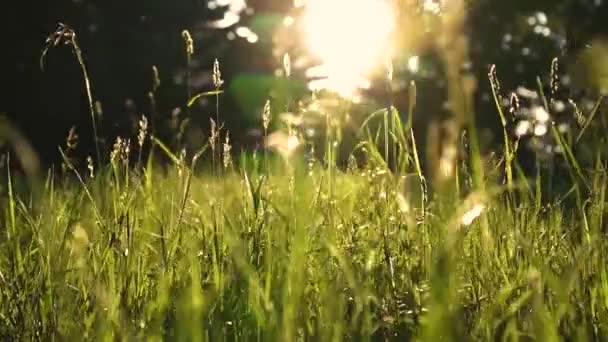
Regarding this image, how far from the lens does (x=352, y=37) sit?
105 inches

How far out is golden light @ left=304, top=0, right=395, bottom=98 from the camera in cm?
228

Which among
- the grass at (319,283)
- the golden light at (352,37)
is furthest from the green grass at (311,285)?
the golden light at (352,37)

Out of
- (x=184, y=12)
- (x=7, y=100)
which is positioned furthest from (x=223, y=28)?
(x=7, y=100)

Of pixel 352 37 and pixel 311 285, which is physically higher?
pixel 352 37

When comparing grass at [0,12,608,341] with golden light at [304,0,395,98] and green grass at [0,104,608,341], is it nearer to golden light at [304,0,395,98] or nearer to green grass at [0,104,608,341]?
green grass at [0,104,608,341]

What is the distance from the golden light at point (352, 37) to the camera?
228 centimetres

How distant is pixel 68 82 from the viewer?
41.7ft

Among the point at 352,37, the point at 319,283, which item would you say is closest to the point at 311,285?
the point at 319,283

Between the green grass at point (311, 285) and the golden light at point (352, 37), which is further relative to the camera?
the golden light at point (352, 37)

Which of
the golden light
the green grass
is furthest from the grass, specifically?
the golden light

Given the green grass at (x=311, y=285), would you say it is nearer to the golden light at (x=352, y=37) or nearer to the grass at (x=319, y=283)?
the grass at (x=319, y=283)

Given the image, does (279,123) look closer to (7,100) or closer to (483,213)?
(483,213)

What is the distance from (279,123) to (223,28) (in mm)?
13817

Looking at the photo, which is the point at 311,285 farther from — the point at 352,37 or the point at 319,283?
the point at 352,37
